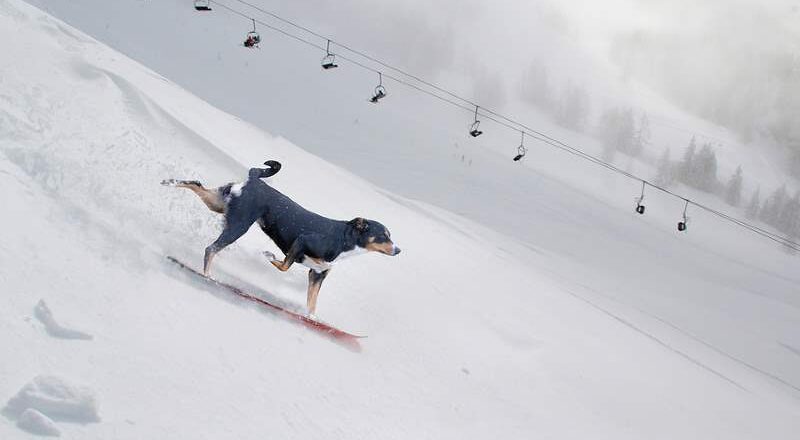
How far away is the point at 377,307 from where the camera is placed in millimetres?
7234

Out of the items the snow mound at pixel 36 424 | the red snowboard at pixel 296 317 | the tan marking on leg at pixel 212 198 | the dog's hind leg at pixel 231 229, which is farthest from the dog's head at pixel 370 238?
the snow mound at pixel 36 424

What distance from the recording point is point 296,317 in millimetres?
5680

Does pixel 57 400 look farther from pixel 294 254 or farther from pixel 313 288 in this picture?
pixel 313 288

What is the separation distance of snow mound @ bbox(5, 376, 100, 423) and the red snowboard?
7.76 ft

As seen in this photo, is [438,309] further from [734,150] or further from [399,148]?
[734,150]

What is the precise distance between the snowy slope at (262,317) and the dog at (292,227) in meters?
0.43

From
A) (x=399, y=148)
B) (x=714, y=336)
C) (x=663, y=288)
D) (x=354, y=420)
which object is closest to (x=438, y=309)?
(x=354, y=420)

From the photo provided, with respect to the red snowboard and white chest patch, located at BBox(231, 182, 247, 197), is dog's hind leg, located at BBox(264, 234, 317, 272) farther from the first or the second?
white chest patch, located at BBox(231, 182, 247, 197)

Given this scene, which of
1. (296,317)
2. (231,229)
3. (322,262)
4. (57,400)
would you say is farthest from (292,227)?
(57,400)

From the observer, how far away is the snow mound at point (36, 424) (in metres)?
2.70

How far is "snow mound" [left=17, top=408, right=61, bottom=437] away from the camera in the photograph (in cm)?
270

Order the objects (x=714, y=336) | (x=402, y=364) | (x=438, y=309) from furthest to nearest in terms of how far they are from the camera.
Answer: (x=714, y=336) < (x=438, y=309) < (x=402, y=364)

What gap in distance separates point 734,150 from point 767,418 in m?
105

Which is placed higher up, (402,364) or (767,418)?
(402,364)
